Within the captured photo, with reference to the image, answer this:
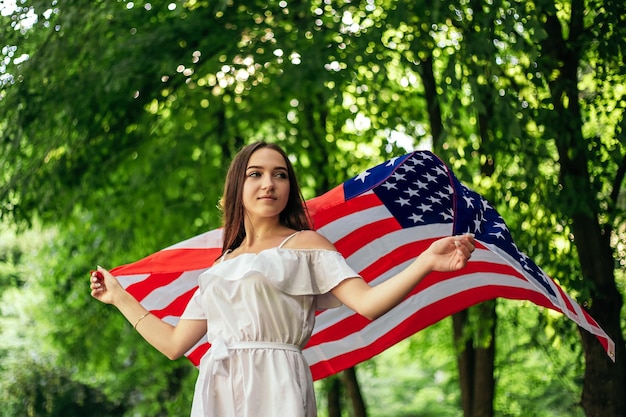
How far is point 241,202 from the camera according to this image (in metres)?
3.81

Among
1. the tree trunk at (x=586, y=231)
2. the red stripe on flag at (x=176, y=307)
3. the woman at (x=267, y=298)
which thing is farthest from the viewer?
the tree trunk at (x=586, y=231)

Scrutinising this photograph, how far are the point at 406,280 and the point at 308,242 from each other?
0.61 m

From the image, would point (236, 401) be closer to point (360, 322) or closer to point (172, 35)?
point (360, 322)

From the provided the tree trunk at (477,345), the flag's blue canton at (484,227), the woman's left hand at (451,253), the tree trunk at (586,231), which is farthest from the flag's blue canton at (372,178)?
the tree trunk at (477,345)

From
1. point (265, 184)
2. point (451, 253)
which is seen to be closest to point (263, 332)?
point (265, 184)

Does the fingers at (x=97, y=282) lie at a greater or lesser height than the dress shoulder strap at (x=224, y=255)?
lesser

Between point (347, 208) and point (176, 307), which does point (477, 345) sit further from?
point (176, 307)

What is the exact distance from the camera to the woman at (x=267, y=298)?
137 inches

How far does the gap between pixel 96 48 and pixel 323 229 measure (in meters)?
3.86

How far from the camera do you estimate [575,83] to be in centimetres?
645

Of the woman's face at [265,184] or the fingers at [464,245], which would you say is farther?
the woman's face at [265,184]

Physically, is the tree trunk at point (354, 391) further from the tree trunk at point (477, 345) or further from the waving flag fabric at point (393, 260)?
the waving flag fabric at point (393, 260)

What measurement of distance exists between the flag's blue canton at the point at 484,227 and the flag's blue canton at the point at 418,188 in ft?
0.27

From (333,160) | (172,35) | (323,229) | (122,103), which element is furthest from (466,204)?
(333,160)
